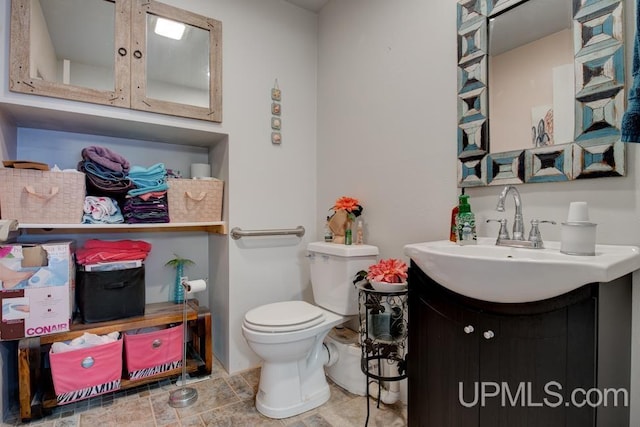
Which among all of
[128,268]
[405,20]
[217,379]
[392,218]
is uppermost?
[405,20]

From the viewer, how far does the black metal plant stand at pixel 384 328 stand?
1.54m

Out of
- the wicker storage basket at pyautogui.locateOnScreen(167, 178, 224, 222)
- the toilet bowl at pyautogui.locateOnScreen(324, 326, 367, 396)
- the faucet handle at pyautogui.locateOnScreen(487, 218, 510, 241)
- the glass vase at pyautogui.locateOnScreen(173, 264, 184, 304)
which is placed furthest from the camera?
the glass vase at pyautogui.locateOnScreen(173, 264, 184, 304)

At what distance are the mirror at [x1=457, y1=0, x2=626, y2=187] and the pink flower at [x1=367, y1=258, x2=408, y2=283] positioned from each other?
500 mm

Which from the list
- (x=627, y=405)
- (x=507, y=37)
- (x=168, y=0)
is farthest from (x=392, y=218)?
(x=168, y=0)

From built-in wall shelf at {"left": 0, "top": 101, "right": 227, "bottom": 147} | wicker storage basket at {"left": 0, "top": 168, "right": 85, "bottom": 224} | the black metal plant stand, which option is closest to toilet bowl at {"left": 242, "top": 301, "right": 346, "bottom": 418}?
the black metal plant stand

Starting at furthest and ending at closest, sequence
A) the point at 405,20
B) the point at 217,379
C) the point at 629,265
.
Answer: the point at 217,379
the point at 405,20
the point at 629,265

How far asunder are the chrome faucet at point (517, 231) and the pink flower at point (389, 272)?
1.47 ft

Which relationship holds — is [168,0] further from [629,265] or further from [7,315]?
[629,265]

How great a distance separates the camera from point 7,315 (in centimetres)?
151

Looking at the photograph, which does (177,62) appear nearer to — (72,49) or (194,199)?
(72,49)

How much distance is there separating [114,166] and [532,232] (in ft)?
6.82

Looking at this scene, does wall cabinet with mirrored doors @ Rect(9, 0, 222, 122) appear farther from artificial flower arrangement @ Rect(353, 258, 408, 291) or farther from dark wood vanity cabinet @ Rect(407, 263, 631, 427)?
dark wood vanity cabinet @ Rect(407, 263, 631, 427)

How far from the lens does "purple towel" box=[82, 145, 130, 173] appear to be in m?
1.77

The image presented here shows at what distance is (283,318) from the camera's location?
166cm
